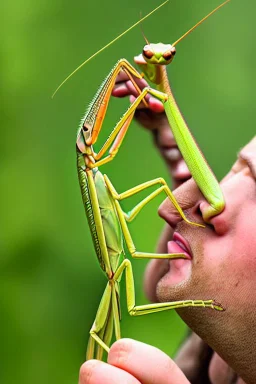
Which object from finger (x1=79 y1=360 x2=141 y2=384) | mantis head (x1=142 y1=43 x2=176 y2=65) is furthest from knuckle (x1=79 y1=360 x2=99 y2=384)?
mantis head (x1=142 y1=43 x2=176 y2=65)

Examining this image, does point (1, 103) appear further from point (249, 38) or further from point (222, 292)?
point (222, 292)

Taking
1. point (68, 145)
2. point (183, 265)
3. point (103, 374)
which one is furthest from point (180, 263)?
point (68, 145)

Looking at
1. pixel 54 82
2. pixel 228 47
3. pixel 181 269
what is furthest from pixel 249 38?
pixel 181 269

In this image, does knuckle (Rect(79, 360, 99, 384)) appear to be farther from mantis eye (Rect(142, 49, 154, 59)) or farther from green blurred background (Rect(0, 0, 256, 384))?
green blurred background (Rect(0, 0, 256, 384))

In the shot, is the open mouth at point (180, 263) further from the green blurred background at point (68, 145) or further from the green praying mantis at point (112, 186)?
the green blurred background at point (68, 145)

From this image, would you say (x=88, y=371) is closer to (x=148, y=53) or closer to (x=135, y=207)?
(x=135, y=207)

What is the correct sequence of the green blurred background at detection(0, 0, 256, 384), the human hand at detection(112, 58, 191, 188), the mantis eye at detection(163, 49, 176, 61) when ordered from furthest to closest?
the green blurred background at detection(0, 0, 256, 384) < the human hand at detection(112, 58, 191, 188) < the mantis eye at detection(163, 49, 176, 61)

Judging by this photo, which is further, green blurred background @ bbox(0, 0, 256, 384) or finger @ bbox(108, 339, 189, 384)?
green blurred background @ bbox(0, 0, 256, 384)
